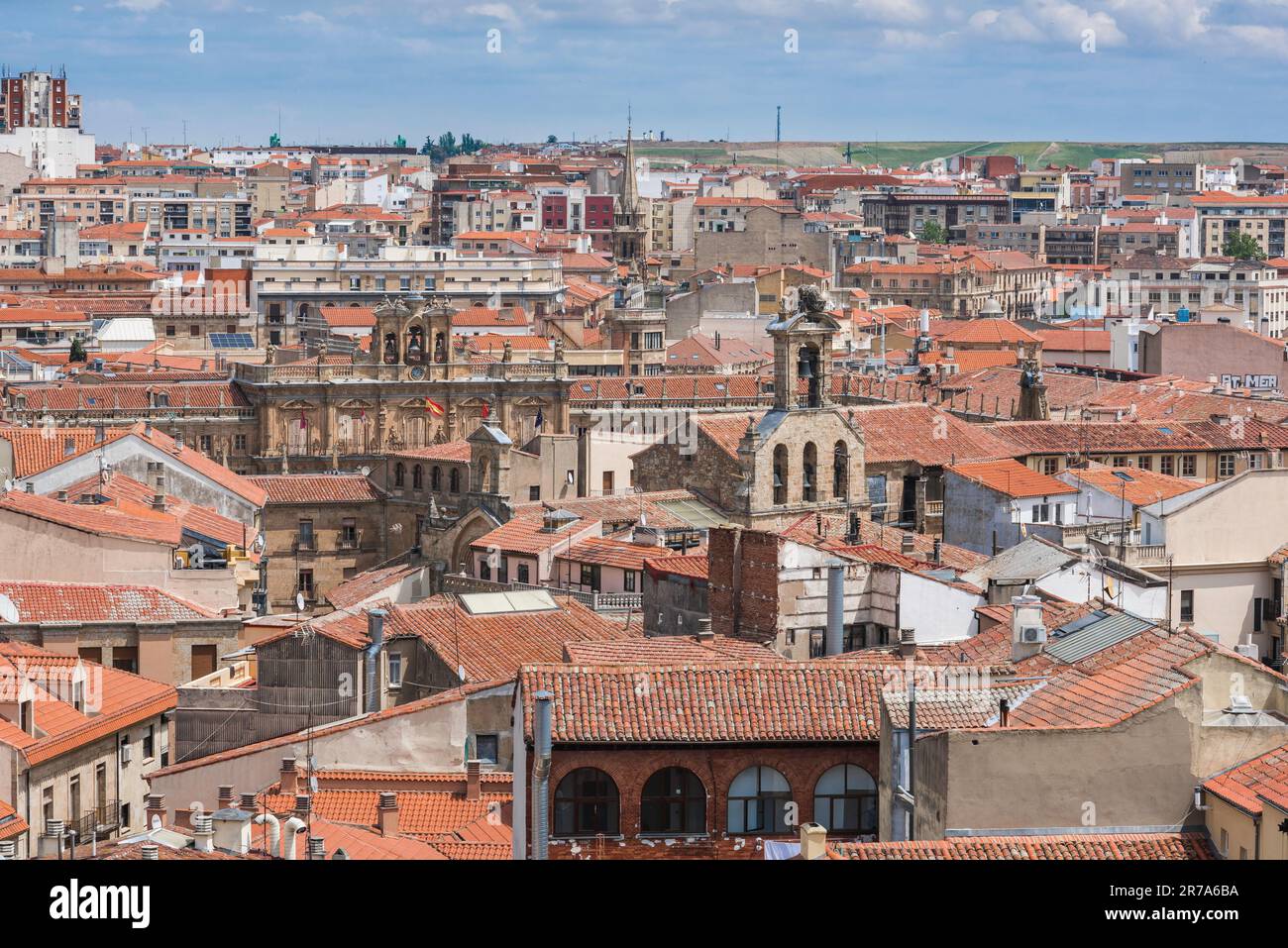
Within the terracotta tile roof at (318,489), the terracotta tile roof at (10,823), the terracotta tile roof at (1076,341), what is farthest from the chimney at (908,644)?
the terracotta tile roof at (1076,341)

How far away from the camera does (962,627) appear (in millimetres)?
24500

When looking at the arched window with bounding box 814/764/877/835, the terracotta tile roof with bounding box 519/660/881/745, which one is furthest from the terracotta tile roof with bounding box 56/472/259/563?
the arched window with bounding box 814/764/877/835

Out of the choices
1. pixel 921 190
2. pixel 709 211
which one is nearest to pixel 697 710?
pixel 709 211

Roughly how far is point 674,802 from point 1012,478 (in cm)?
2347

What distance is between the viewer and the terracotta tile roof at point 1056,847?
1270 centimetres

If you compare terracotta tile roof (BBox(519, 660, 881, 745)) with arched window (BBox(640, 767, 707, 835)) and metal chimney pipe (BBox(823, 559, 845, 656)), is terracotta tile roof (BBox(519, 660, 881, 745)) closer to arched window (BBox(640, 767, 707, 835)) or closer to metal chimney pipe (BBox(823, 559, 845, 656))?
arched window (BBox(640, 767, 707, 835))

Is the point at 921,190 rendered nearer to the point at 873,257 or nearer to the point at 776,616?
the point at 873,257

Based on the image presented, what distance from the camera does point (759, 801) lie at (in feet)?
55.0

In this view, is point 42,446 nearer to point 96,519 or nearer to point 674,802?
point 96,519

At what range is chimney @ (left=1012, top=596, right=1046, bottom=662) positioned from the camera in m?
19.3

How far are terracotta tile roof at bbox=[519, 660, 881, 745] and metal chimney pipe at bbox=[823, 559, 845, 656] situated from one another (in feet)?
20.2

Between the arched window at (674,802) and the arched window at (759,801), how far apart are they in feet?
0.70

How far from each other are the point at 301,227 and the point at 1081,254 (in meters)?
49.1

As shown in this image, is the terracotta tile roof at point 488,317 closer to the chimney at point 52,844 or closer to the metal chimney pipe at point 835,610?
the metal chimney pipe at point 835,610
